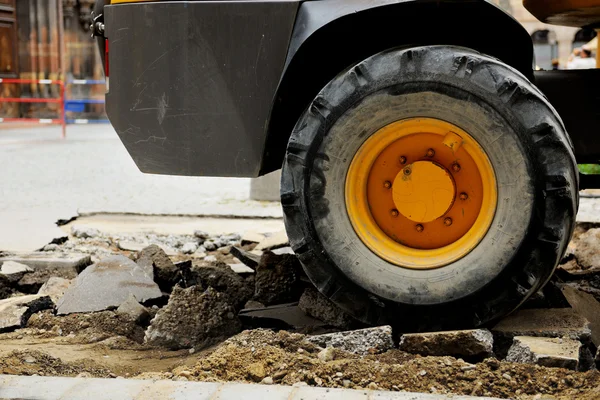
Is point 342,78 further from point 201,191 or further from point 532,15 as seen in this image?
point 201,191

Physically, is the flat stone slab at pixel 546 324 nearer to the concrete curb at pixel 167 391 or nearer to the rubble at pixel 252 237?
A: the concrete curb at pixel 167 391

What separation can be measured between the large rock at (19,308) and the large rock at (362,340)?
5.73 feet

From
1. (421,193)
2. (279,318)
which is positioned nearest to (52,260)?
(279,318)

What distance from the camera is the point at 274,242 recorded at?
676cm

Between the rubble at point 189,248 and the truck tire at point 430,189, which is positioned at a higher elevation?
the truck tire at point 430,189

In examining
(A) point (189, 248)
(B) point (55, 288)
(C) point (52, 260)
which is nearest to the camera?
(B) point (55, 288)

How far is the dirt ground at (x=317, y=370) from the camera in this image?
3.40 m

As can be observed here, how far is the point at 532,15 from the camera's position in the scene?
496 cm

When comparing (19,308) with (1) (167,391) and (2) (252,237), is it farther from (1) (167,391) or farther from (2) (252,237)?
(2) (252,237)

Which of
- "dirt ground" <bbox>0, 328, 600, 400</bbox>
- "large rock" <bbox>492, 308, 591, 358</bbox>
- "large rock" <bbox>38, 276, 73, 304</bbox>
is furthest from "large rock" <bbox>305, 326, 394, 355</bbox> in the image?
"large rock" <bbox>38, 276, 73, 304</bbox>

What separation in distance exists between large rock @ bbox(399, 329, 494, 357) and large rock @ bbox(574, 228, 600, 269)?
2429 mm

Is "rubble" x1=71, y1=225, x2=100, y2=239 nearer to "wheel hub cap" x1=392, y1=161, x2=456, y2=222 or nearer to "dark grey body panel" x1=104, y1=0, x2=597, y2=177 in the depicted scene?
"dark grey body panel" x1=104, y1=0, x2=597, y2=177

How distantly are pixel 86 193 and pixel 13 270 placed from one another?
13.6 ft

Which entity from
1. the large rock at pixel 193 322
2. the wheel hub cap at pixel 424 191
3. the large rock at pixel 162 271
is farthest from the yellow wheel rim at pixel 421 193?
the large rock at pixel 162 271
